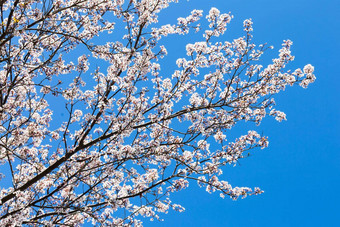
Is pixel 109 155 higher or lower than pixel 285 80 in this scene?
lower

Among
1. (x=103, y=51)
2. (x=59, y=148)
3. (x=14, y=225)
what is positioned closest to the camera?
(x=14, y=225)

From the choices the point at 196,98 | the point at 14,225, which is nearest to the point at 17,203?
the point at 14,225

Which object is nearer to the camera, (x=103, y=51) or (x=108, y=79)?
(x=108, y=79)

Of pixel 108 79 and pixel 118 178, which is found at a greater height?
pixel 108 79

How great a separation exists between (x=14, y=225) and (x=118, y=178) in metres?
2.53

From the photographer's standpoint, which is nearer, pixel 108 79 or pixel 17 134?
pixel 108 79

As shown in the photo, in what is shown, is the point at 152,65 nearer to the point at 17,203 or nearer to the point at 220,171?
the point at 220,171

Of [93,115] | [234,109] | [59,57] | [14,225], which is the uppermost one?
[59,57]

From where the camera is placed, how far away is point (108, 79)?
6.90 m

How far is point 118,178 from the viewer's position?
7910mm

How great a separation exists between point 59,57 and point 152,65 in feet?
8.84

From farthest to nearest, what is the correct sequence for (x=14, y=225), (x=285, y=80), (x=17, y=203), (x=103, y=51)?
(x=285, y=80)
(x=103, y=51)
(x=17, y=203)
(x=14, y=225)

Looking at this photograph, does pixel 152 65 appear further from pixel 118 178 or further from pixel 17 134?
pixel 17 134

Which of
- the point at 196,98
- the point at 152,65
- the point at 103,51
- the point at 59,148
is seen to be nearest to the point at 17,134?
the point at 59,148
